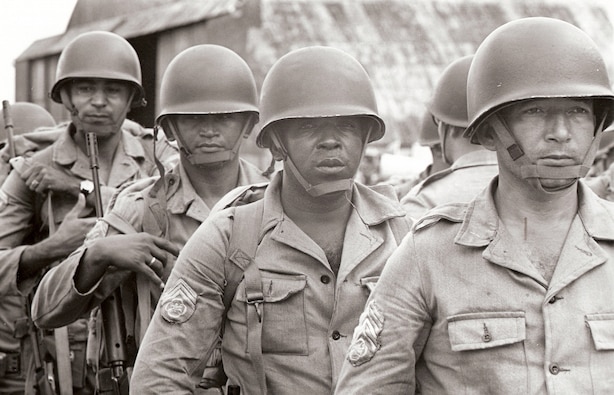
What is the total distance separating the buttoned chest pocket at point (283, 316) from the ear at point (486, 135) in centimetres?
111

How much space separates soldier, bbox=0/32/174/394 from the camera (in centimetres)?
785

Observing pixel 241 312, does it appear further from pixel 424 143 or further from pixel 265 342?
pixel 424 143

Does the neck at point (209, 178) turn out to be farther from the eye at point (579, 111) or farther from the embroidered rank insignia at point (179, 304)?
the eye at point (579, 111)

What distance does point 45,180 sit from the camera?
8.02 metres

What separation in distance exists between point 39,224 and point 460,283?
481 centimetres

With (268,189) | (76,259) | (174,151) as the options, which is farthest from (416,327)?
(174,151)

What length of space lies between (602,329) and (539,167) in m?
0.59

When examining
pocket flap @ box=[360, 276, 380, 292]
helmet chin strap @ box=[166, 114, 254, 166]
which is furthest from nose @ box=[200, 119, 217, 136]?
pocket flap @ box=[360, 276, 380, 292]

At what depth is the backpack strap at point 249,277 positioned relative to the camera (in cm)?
510

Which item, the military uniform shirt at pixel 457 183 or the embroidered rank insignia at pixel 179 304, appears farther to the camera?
the military uniform shirt at pixel 457 183

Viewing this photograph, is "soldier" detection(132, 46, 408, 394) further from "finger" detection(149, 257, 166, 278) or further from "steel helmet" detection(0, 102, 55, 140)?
"steel helmet" detection(0, 102, 55, 140)

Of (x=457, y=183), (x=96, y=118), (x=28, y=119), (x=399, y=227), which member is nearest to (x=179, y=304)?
(x=399, y=227)

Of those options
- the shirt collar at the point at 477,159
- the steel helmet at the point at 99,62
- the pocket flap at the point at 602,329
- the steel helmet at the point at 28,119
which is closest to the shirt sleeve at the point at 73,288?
the steel helmet at the point at 99,62

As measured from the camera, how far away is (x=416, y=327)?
13.7 ft
